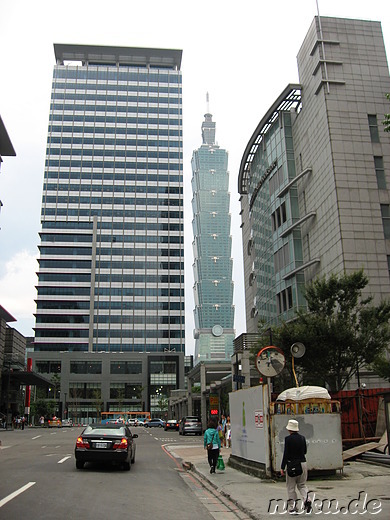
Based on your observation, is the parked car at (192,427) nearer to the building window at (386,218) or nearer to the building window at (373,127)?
the building window at (386,218)

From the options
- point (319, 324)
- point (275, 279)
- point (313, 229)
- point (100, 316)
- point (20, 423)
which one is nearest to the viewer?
point (319, 324)

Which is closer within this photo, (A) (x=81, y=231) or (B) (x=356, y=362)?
(B) (x=356, y=362)

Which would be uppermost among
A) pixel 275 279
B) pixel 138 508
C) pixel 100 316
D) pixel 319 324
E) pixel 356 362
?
pixel 100 316

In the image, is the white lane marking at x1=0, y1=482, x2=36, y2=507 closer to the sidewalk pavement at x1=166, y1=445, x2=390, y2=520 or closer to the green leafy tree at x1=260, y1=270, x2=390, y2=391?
the sidewalk pavement at x1=166, y1=445, x2=390, y2=520

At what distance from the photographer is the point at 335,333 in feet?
80.9

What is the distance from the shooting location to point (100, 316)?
11262 cm

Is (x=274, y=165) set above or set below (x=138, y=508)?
above

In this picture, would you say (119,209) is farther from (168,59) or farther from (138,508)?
(138,508)

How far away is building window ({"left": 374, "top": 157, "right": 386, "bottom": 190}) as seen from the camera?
1510 inches

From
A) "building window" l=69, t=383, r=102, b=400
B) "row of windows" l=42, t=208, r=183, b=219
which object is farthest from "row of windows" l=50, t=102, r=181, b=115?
"building window" l=69, t=383, r=102, b=400

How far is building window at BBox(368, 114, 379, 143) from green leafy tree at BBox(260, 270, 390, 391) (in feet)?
57.2

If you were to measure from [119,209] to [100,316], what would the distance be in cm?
2557

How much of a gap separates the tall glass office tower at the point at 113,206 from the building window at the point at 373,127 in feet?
261

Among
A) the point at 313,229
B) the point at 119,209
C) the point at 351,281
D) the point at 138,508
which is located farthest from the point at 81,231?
the point at 138,508
